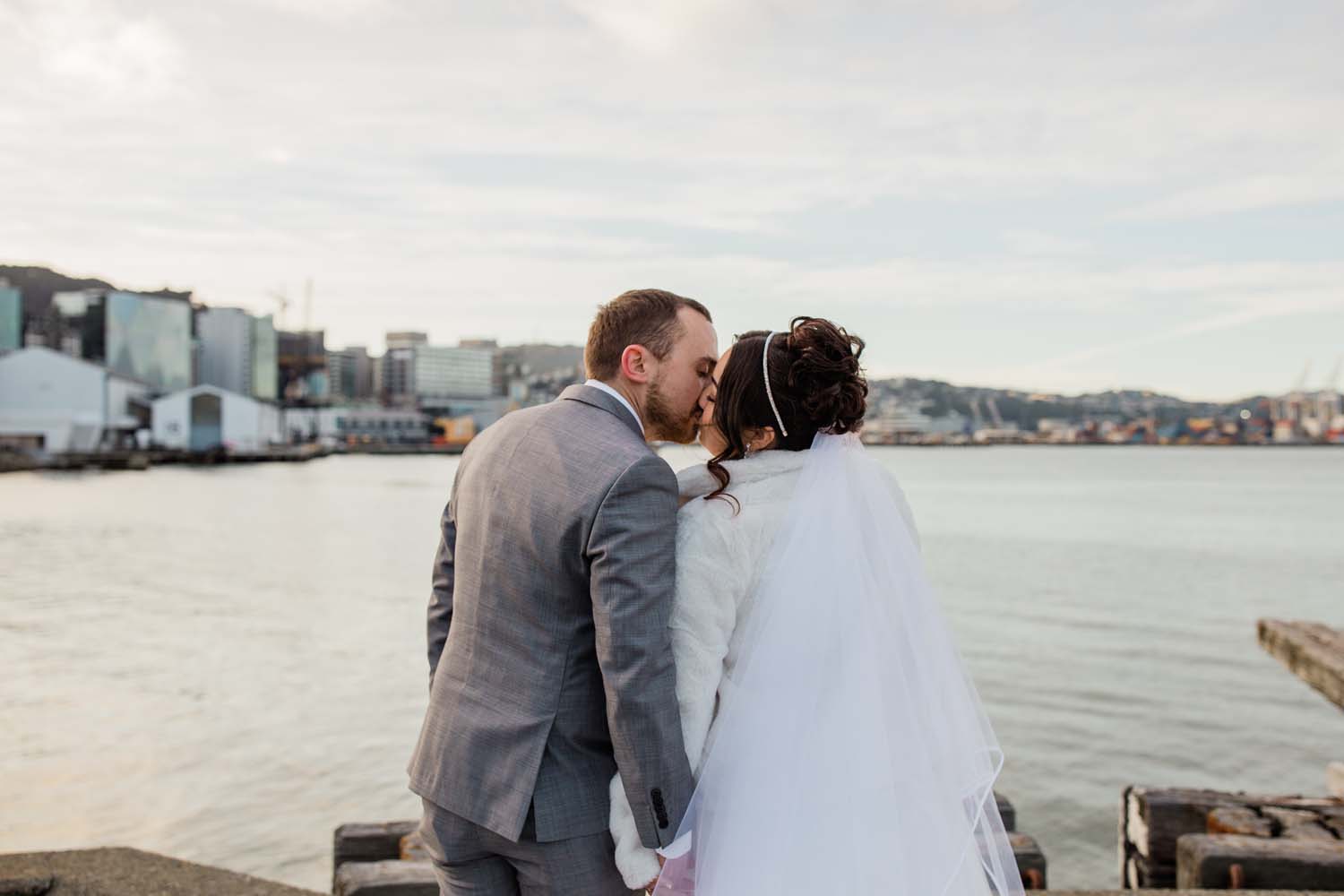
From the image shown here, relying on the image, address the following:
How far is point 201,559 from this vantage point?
25266 mm

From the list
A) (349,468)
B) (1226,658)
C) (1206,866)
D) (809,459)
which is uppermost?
(809,459)

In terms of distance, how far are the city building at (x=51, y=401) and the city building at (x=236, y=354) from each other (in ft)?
156

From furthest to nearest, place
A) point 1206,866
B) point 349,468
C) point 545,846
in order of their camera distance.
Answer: point 349,468, point 1206,866, point 545,846

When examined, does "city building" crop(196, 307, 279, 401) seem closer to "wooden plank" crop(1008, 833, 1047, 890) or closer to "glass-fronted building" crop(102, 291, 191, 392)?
"glass-fronted building" crop(102, 291, 191, 392)

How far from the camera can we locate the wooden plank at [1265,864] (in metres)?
A: 3.46

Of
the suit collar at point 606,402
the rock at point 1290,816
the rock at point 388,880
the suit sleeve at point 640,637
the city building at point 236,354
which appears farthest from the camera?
the city building at point 236,354

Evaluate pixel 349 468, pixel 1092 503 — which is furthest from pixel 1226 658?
pixel 349 468

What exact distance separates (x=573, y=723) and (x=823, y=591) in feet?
1.66

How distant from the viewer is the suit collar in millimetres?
1901

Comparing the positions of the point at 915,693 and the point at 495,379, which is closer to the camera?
the point at 915,693

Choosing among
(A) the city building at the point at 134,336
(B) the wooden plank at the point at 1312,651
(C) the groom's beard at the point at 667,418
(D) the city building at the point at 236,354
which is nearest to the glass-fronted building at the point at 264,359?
(D) the city building at the point at 236,354

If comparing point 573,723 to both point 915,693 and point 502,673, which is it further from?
point 915,693

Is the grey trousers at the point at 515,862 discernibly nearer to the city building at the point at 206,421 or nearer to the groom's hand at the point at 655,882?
the groom's hand at the point at 655,882

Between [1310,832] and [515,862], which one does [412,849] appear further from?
[1310,832]
